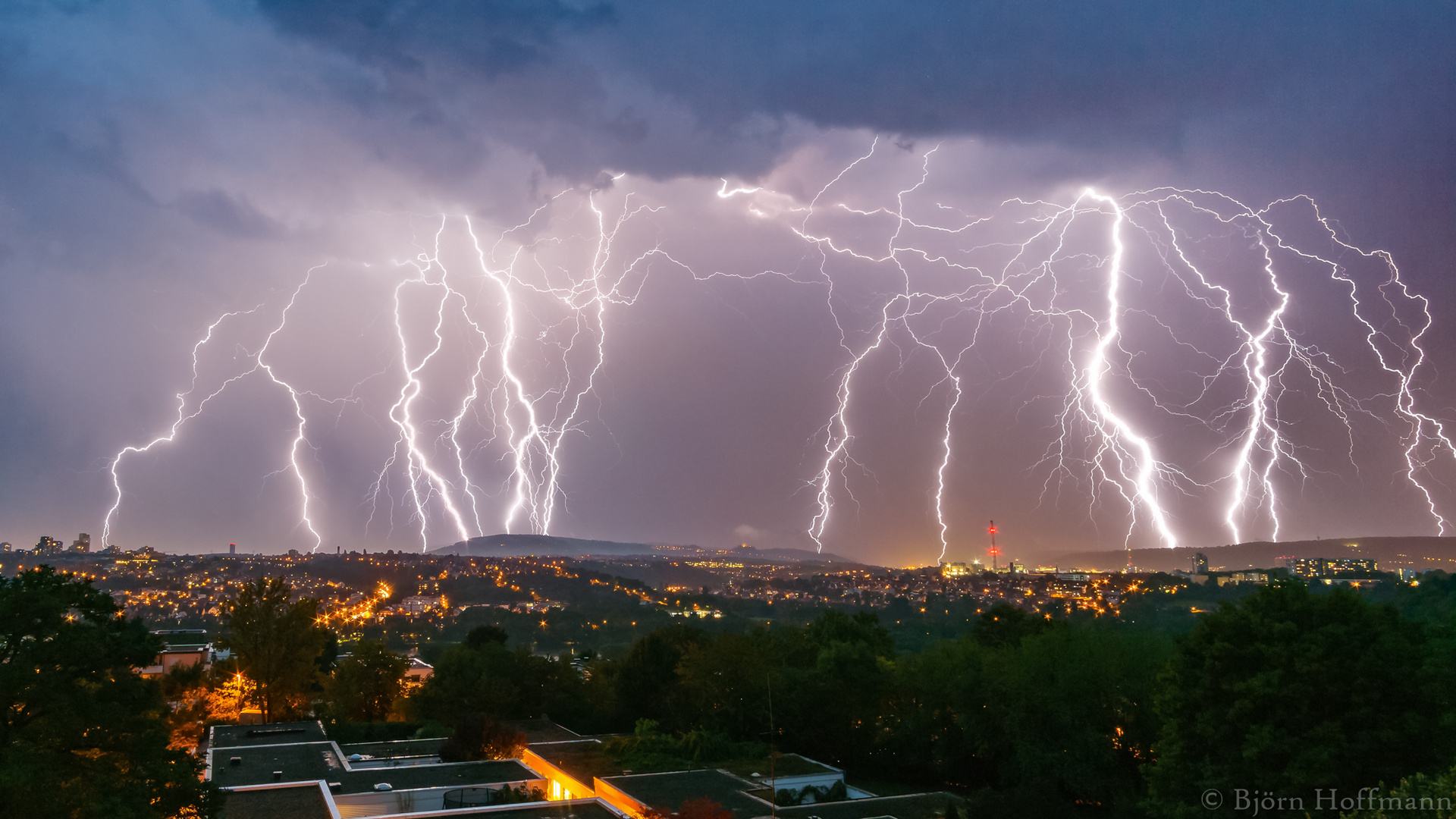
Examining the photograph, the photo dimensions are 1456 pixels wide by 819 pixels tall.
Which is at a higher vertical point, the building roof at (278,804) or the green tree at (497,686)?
the building roof at (278,804)

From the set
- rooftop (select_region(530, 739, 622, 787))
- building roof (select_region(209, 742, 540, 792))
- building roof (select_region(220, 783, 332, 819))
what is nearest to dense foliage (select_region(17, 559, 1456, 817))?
rooftop (select_region(530, 739, 622, 787))

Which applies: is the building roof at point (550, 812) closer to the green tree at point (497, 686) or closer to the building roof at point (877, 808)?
the building roof at point (877, 808)

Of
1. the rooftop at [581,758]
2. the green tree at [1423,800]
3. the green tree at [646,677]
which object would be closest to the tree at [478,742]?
the rooftop at [581,758]

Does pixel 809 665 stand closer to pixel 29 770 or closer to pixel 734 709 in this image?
pixel 734 709

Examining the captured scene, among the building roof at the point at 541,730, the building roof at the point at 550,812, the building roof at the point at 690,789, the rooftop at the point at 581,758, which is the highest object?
the building roof at the point at 550,812

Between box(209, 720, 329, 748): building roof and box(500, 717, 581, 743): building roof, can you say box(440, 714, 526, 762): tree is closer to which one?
box(500, 717, 581, 743): building roof

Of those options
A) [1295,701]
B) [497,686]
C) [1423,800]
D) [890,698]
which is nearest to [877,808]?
[1295,701]

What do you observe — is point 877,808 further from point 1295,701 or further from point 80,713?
point 80,713

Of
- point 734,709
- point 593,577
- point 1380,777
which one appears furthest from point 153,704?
point 593,577

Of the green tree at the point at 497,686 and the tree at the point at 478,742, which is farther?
the green tree at the point at 497,686
